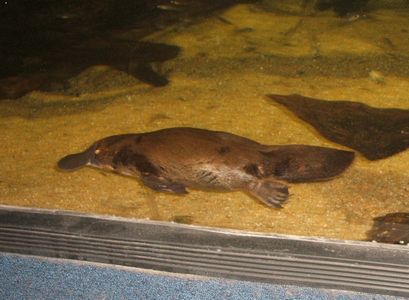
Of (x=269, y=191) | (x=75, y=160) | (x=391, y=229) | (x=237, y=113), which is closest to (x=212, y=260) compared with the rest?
(x=269, y=191)

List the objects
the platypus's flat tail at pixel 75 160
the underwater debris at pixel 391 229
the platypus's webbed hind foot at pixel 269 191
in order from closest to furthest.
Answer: the underwater debris at pixel 391 229 → the platypus's webbed hind foot at pixel 269 191 → the platypus's flat tail at pixel 75 160

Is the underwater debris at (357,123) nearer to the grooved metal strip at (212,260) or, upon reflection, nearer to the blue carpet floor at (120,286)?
the grooved metal strip at (212,260)

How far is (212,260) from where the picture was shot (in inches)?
57.6

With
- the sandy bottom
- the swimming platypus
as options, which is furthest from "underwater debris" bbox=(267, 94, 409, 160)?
the swimming platypus

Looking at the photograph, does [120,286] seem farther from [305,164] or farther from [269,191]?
[305,164]

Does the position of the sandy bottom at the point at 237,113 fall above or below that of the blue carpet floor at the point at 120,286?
above

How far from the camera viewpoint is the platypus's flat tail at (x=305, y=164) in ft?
5.09

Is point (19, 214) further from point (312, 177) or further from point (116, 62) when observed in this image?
point (116, 62)

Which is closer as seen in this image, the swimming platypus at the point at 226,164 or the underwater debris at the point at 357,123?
the swimming platypus at the point at 226,164

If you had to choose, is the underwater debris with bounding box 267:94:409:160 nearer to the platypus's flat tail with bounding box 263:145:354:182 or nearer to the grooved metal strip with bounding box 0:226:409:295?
the platypus's flat tail with bounding box 263:145:354:182

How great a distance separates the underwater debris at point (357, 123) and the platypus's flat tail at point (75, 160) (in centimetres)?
90

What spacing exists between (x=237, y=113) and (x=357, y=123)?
0.53 metres

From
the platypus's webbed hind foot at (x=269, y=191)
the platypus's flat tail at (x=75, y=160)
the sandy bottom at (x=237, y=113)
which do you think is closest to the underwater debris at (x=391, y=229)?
the sandy bottom at (x=237, y=113)

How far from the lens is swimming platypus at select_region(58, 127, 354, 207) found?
5.08 feet
